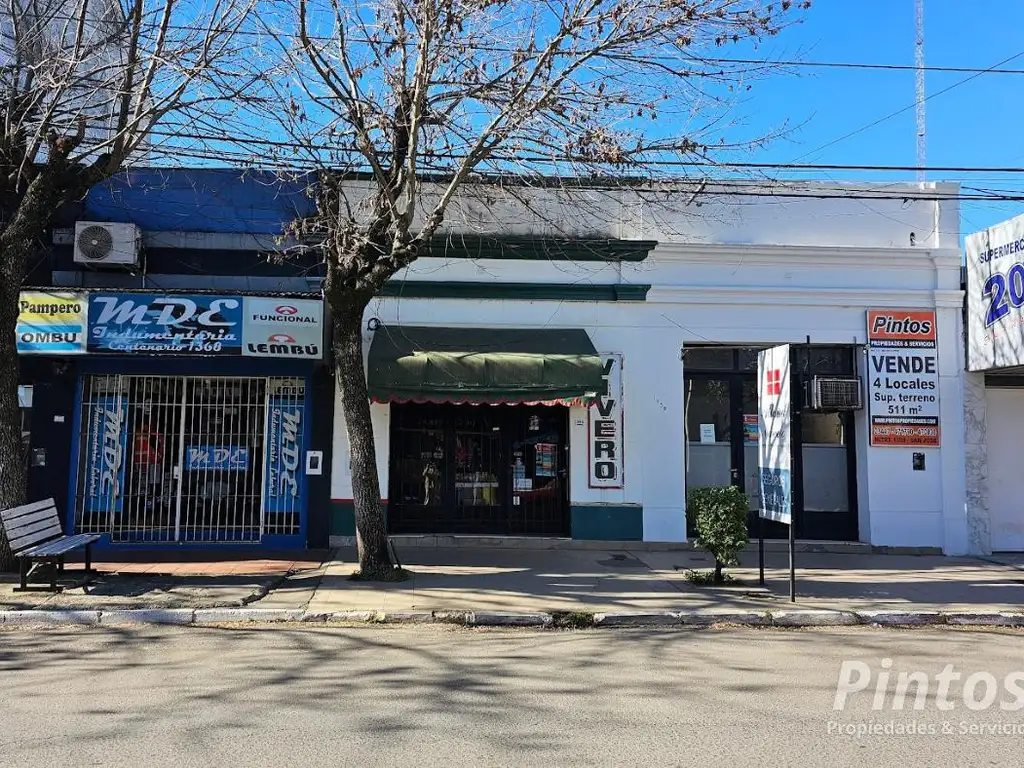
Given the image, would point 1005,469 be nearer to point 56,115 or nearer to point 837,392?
point 837,392

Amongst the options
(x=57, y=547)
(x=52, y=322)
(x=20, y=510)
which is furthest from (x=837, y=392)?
(x=52, y=322)

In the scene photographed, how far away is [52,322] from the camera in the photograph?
1094cm

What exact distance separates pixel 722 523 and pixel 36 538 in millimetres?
8276

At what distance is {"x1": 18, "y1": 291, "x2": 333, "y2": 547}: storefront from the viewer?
11.9m

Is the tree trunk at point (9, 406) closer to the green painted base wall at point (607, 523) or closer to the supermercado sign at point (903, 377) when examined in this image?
the green painted base wall at point (607, 523)

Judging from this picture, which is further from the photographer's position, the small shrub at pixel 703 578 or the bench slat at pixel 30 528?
the small shrub at pixel 703 578

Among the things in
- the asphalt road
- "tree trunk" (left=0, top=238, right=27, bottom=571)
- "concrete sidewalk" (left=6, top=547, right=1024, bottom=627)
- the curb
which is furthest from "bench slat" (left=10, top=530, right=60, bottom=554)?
the asphalt road

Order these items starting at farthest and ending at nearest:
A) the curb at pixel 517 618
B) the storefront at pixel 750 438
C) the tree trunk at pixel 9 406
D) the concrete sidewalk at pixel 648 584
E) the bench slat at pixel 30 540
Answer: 1. the storefront at pixel 750 438
2. the tree trunk at pixel 9 406
3. the concrete sidewalk at pixel 648 584
4. the bench slat at pixel 30 540
5. the curb at pixel 517 618

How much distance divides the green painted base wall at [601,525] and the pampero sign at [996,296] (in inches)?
252

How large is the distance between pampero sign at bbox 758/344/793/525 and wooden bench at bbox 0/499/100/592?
27.4 feet

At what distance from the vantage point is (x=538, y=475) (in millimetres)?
12867

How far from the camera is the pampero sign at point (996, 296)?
11.5 meters

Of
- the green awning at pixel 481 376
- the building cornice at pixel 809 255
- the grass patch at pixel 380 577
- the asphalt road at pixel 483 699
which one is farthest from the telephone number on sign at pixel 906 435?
the grass patch at pixel 380 577

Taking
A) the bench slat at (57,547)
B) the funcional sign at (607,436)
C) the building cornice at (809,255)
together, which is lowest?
the bench slat at (57,547)
